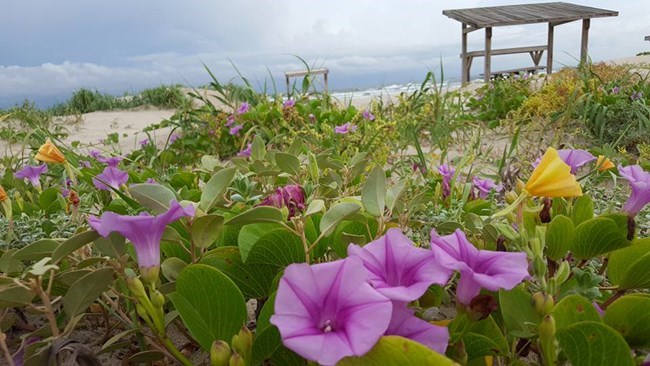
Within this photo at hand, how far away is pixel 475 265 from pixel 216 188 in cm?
45

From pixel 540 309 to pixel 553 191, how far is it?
0.69ft

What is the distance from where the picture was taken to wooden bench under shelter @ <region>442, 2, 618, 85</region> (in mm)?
14445

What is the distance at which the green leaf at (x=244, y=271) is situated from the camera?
2.92 feet

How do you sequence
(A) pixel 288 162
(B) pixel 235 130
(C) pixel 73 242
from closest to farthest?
(C) pixel 73 242 → (A) pixel 288 162 → (B) pixel 235 130

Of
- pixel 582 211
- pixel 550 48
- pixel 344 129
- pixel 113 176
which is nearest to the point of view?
pixel 582 211

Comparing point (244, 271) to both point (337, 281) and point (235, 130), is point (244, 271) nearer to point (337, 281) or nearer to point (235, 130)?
point (337, 281)

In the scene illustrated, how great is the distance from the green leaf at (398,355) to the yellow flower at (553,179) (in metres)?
0.40

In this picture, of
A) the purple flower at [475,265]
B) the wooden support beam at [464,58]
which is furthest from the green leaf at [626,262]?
the wooden support beam at [464,58]

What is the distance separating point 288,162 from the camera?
4.28ft

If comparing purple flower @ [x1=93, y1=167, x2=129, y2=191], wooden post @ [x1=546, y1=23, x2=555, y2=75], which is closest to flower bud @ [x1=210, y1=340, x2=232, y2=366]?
purple flower @ [x1=93, y1=167, x2=129, y2=191]

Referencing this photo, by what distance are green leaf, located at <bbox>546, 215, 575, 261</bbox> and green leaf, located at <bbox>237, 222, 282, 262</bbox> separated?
0.46 m

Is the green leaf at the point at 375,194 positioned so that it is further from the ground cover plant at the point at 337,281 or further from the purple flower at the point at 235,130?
the purple flower at the point at 235,130

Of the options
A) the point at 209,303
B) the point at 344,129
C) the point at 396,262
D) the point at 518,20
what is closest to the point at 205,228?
the point at 209,303

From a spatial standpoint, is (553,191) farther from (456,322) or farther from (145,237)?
(145,237)
